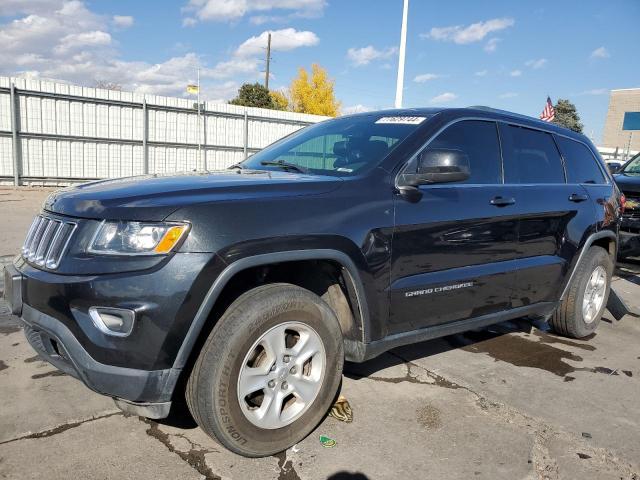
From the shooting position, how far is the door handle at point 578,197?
4219 millimetres

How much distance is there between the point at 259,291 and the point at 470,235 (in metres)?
1.50

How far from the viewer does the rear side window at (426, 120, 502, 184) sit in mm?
3445

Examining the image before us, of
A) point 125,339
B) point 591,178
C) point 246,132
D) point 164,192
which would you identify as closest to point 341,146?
point 164,192

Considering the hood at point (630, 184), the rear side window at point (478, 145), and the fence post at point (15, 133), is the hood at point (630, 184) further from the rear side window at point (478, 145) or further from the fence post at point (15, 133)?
the fence post at point (15, 133)

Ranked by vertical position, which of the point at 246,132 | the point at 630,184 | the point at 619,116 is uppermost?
the point at 619,116

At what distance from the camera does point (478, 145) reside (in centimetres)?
361

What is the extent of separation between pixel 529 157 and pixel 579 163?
88 cm

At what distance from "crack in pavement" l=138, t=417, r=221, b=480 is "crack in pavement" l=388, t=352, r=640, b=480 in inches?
64.0

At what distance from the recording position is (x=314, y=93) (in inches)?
2100

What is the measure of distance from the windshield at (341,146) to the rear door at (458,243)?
28cm

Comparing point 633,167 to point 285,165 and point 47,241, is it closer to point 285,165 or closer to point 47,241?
point 285,165

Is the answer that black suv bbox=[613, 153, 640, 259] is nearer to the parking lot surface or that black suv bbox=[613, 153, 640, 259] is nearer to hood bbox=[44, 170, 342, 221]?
the parking lot surface

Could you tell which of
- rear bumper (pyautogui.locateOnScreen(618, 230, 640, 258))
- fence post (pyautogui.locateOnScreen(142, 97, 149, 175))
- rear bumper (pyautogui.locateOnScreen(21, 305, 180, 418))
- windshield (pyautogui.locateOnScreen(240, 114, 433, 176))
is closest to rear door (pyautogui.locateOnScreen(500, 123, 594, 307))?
windshield (pyautogui.locateOnScreen(240, 114, 433, 176))

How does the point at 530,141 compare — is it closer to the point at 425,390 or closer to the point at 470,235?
the point at 470,235
